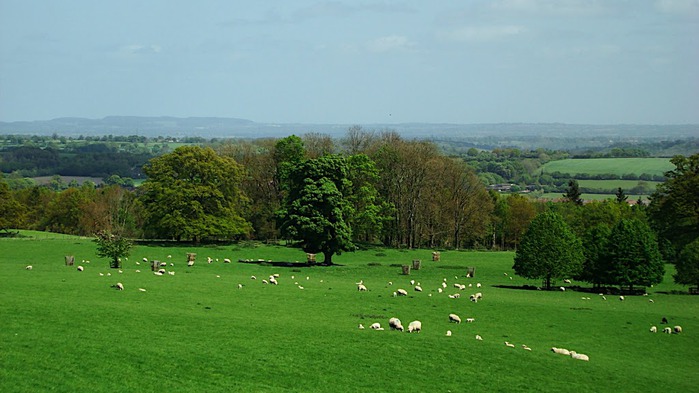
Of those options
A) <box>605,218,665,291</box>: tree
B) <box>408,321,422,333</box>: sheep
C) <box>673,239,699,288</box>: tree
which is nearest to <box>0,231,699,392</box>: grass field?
<box>408,321,422,333</box>: sheep

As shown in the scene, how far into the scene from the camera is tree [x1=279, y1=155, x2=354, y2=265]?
6397cm

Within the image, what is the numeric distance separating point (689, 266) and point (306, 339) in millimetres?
39633

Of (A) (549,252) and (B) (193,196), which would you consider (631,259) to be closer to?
(A) (549,252)

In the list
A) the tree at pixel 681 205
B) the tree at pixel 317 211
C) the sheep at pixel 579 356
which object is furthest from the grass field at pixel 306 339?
the tree at pixel 681 205

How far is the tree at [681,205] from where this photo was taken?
249 ft

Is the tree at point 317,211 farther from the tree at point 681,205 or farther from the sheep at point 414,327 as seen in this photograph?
the tree at point 681,205

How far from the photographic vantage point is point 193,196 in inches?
3110

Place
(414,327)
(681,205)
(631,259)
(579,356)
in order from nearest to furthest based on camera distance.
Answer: (579,356)
(414,327)
(631,259)
(681,205)

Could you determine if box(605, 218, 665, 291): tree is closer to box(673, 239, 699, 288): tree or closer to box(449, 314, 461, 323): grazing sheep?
box(673, 239, 699, 288): tree

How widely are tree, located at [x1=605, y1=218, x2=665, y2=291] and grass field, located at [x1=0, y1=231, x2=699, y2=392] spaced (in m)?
4.70

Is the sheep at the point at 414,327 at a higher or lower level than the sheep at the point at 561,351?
higher

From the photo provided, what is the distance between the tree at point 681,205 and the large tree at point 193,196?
152 feet

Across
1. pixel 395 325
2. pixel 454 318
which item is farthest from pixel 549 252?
pixel 395 325

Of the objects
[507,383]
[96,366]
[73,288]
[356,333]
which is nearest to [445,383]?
[507,383]
